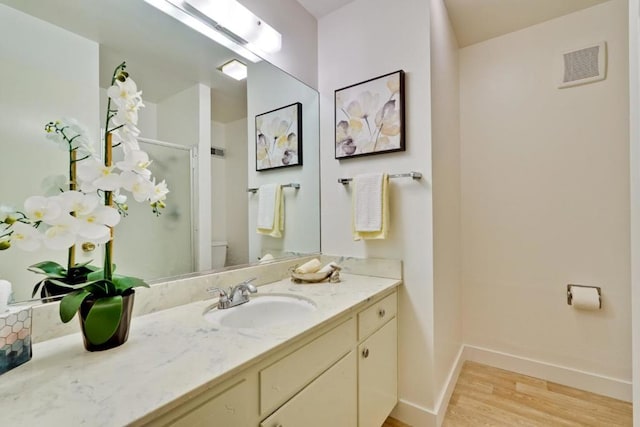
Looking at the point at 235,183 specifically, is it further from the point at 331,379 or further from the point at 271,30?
the point at 331,379

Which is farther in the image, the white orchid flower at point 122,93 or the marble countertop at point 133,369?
the white orchid flower at point 122,93

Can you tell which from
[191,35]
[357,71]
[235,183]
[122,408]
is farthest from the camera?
[357,71]

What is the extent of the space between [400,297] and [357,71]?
1.41m

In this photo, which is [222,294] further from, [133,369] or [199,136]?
[199,136]

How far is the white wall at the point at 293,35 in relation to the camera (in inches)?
63.9

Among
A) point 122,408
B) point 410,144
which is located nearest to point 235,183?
point 410,144

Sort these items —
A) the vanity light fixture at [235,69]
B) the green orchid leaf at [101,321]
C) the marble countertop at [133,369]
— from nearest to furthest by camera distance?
1. the marble countertop at [133,369]
2. the green orchid leaf at [101,321]
3. the vanity light fixture at [235,69]

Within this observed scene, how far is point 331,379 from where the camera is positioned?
1033 millimetres

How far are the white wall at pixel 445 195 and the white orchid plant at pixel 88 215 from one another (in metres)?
1.38

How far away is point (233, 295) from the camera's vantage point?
1.20 metres

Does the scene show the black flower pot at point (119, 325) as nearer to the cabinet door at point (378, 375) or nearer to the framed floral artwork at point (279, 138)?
the cabinet door at point (378, 375)

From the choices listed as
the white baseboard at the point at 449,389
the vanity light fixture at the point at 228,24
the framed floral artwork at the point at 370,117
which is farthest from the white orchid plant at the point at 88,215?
the white baseboard at the point at 449,389

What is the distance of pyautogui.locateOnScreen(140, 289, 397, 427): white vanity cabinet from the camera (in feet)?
2.16

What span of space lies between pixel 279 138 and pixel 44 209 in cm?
128
